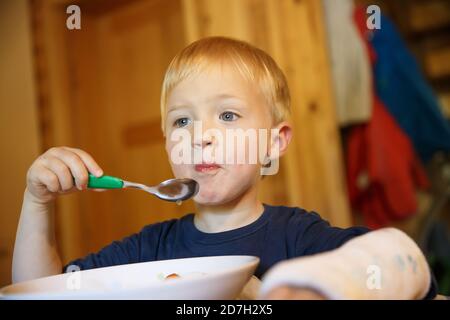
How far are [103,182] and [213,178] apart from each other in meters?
0.18

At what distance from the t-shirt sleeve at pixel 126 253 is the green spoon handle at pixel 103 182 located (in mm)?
197

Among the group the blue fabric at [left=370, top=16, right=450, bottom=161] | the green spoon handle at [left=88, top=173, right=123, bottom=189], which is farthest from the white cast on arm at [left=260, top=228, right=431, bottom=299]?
Answer: the blue fabric at [left=370, top=16, right=450, bottom=161]

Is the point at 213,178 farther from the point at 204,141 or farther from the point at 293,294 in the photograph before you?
the point at 293,294

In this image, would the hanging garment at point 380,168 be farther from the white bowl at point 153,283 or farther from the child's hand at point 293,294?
the child's hand at point 293,294

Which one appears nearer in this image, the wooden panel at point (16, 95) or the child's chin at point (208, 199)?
the child's chin at point (208, 199)

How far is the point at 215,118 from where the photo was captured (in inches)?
28.5

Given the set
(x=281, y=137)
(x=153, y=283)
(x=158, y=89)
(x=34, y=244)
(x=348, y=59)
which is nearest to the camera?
(x=153, y=283)

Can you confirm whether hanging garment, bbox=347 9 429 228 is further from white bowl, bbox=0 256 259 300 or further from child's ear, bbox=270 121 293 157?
white bowl, bbox=0 256 259 300

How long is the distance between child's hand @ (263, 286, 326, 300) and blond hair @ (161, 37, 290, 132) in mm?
452

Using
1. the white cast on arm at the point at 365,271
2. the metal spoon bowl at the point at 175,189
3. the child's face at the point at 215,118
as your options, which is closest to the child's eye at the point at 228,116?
the child's face at the point at 215,118

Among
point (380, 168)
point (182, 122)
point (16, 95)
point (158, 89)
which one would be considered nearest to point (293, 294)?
point (182, 122)

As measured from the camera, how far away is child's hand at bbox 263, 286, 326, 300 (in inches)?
14.3

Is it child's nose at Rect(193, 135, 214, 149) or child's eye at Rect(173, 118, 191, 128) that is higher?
child's eye at Rect(173, 118, 191, 128)

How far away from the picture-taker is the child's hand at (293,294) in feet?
1.19
